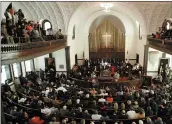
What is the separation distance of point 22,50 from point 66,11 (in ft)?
26.6

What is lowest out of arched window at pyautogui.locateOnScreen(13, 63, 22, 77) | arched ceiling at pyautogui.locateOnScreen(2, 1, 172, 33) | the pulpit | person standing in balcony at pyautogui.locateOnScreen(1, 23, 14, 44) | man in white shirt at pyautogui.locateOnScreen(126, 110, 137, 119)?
man in white shirt at pyautogui.locateOnScreen(126, 110, 137, 119)

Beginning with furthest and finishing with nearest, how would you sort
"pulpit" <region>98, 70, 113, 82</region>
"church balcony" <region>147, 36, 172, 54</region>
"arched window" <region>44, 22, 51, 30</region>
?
"arched window" <region>44, 22, 51, 30</region>, "pulpit" <region>98, 70, 113, 82</region>, "church balcony" <region>147, 36, 172, 54</region>

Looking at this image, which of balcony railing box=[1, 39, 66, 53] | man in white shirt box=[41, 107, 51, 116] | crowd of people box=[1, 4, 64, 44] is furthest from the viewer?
man in white shirt box=[41, 107, 51, 116]

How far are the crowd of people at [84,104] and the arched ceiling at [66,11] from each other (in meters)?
4.15

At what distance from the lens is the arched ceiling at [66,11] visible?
1240cm

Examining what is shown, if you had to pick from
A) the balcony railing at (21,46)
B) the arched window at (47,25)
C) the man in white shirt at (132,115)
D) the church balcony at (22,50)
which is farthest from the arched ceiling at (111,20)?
the man in white shirt at (132,115)

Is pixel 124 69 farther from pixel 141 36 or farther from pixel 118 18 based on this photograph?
pixel 118 18

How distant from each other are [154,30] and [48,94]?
7.82m

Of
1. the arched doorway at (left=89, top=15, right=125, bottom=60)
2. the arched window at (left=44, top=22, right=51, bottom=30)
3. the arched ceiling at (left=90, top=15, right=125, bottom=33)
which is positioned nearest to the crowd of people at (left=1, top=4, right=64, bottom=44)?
the arched doorway at (left=89, top=15, right=125, bottom=60)

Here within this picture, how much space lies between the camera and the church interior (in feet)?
30.0

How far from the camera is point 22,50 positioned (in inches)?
359

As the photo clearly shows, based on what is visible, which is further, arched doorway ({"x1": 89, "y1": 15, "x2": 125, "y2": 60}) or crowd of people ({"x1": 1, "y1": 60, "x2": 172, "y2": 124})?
arched doorway ({"x1": 89, "y1": 15, "x2": 125, "y2": 60})

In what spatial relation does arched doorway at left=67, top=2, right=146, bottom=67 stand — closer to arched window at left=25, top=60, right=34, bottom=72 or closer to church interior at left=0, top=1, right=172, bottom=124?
church interior at left=0, top=1, right=172, bottom=124

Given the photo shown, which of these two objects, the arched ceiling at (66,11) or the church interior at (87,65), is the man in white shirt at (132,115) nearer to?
the church interior at (87,65)
